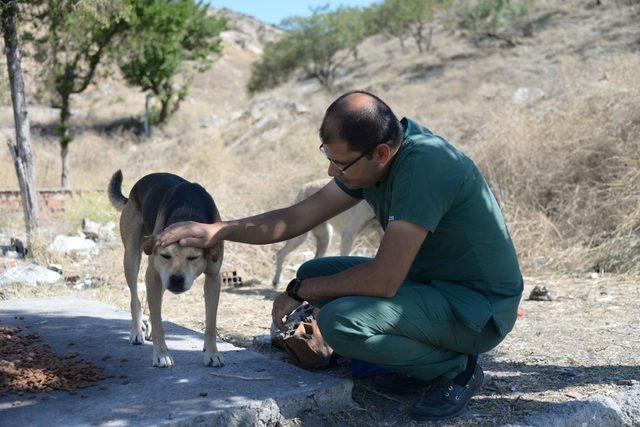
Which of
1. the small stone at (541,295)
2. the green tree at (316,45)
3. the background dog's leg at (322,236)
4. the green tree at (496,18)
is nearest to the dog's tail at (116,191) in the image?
the background dog's leg at (322,236)

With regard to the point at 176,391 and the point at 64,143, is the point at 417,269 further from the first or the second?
the point at 64,143

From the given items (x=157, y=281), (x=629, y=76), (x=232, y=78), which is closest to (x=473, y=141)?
(x=629, y=76)

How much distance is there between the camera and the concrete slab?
10.2 feet

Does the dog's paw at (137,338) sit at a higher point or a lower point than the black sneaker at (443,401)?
lower

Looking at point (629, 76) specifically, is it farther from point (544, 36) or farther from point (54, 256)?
point (544, 36)

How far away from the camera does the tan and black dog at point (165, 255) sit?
3.82 meters

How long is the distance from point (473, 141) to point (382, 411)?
370 inches

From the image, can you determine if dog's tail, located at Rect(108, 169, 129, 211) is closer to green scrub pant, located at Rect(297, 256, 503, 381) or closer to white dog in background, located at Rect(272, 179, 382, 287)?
white dog in background, located at Rect(272, 179, 382, 287)

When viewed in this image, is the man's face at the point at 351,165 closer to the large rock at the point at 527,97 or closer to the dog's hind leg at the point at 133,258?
the dog's hind leg at the point at 133,258

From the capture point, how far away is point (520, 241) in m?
9.16

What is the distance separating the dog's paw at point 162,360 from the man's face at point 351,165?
1511mm

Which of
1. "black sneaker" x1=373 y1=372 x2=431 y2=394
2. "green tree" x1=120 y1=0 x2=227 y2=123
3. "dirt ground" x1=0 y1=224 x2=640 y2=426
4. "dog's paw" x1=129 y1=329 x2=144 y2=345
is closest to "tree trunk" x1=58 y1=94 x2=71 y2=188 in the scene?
"green tree" x1=120 y1=0 x2=227 y2=123

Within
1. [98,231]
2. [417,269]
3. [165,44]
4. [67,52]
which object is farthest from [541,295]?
[165,44]

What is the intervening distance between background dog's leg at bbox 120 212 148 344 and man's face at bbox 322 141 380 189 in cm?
193
